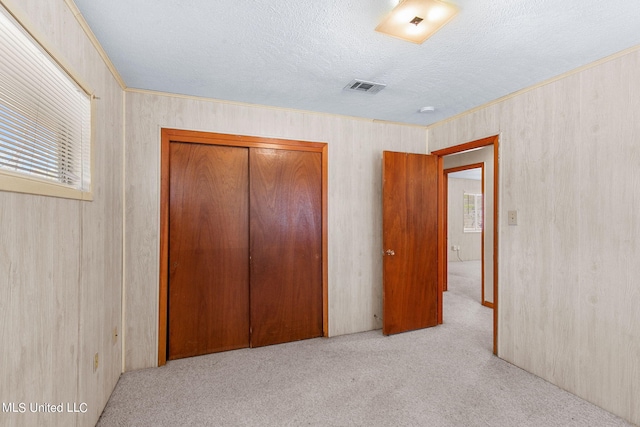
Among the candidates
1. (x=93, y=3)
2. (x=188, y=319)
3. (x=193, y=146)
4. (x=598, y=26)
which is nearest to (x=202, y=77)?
(x=193, y=146)

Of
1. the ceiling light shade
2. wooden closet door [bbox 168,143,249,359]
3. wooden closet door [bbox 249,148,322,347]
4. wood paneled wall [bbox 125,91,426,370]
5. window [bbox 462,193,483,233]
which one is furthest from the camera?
window [bbox 462,193,483,233]

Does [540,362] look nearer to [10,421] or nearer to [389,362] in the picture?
[389,362]

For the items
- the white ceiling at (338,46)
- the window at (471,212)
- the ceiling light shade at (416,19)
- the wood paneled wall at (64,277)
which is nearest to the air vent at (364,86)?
the white ceiling at (338,46)

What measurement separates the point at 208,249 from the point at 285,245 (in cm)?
75

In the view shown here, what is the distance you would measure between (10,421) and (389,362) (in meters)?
2.44

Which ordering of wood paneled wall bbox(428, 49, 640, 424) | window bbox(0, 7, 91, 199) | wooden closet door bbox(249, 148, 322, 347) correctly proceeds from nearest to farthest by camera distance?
window bbox(0, 7, 91, 199)
wood paneled wall bbox(428, 49, 640, 424)
wooden closet door bbox(249, 148, 322, 347)

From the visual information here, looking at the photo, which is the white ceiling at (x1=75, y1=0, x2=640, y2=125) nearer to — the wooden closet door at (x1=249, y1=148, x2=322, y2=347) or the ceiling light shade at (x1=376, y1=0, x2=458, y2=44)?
the ceiling light shade at (x1=376, y1=0, x2=458, y2=44)

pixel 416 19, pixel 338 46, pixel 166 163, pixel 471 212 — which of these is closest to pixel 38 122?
pixel 166 163

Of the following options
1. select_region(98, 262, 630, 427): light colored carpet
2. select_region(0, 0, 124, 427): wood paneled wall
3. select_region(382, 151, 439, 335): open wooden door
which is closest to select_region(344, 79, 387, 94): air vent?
select_region(382, 151, 439, 335): open wooden door

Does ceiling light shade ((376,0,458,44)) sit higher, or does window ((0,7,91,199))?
ceiling light shade ((376,0,458,44))

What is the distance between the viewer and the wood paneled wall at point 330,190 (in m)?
2.58

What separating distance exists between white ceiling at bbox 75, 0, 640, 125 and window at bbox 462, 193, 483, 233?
6044 mm

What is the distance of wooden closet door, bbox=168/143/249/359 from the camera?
274 centimetres

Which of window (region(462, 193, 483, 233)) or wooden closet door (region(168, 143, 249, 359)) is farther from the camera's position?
window (region(462, 193, 483, 233))
